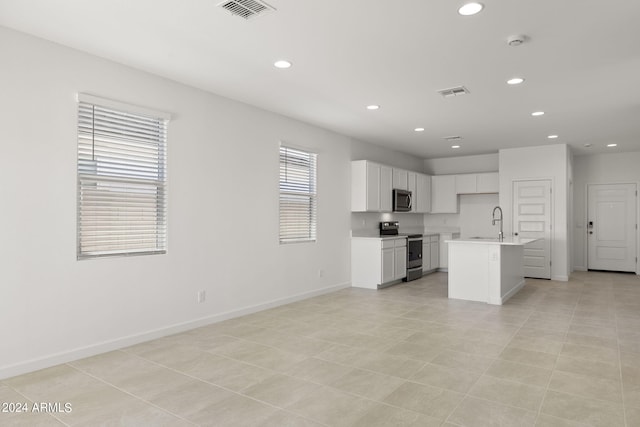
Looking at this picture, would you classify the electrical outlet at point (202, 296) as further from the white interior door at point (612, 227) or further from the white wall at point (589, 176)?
the white interior door at point (612, 227)

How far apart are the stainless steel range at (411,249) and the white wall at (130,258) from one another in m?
2.22

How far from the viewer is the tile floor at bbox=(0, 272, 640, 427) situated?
256 cm

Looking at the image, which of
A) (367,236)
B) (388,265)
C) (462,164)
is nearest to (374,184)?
(367,236)

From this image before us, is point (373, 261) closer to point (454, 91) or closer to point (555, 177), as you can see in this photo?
point (454, 91)

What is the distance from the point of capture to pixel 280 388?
297 cm

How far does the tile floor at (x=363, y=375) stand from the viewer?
256 cm

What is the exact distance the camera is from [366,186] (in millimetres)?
7090

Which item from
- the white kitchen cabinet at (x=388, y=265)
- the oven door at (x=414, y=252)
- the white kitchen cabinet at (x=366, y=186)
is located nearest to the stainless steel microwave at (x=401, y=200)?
the white kitchen cabinet at (x=366, y=186)

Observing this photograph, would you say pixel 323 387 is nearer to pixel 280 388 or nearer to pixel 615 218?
pixel 280 388

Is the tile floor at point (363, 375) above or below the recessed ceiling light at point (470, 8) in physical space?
below

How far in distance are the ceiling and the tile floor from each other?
266 centimetres

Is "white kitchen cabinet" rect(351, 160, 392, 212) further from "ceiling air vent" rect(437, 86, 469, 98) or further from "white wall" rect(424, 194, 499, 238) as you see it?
"white wall" rect(424, 194, 499, 238)

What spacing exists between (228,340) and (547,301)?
4.65 m

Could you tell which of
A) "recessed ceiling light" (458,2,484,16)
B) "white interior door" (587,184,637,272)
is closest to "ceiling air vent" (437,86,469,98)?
"recessed ceiling light" (458,2,484,16)
